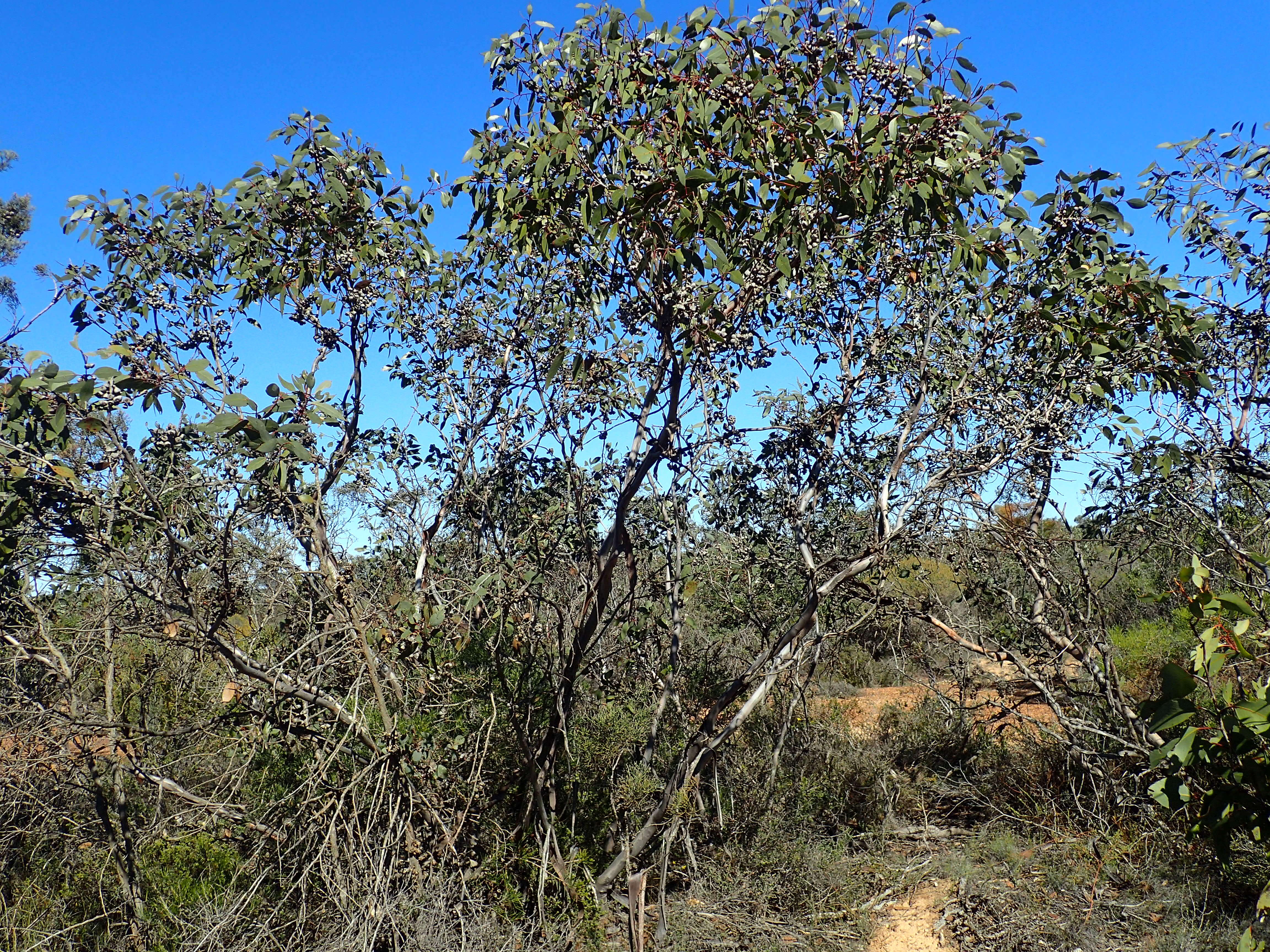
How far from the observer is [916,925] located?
474cm

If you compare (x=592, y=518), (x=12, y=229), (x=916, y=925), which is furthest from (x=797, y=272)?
(x=12, y=229)

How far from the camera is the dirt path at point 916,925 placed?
14.9 feet

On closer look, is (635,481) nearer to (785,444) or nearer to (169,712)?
(785,444)

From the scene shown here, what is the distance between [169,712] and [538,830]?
387 centimetres

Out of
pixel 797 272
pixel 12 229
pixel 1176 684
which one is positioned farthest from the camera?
pixel 12 229

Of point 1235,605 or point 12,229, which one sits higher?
point 12,229

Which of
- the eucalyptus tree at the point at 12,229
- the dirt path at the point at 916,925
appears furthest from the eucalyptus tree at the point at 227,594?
the eucalyptus tree at the point at 12,229

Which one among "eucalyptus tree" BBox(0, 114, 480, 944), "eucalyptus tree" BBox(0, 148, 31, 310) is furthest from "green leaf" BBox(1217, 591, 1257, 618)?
"eucalyptus tree" BBox(0, 148, 31, 310)

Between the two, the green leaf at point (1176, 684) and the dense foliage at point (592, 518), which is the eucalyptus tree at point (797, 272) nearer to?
the dense foliage at point (592, 518)

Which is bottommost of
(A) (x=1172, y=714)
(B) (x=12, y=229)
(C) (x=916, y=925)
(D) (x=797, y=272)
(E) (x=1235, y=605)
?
(C) (x=916, y=925)

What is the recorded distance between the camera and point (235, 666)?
3.50m

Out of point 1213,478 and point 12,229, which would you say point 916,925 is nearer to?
point 1213,478

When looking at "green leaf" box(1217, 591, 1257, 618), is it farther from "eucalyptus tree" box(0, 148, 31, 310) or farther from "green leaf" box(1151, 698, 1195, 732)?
"eucalyptus tree" box(0, 148, 31, 310)

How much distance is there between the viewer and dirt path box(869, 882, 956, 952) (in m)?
4.55
